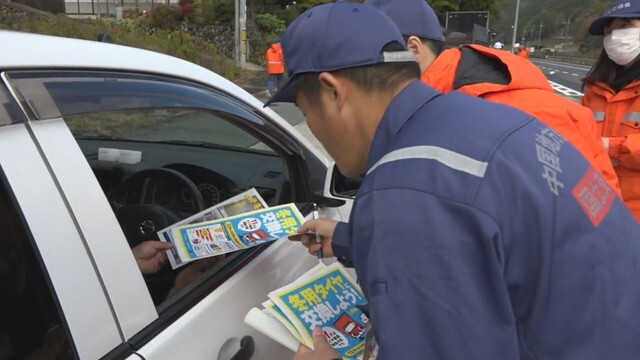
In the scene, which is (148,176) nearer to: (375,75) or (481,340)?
(375,75)

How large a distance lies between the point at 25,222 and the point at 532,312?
93cm

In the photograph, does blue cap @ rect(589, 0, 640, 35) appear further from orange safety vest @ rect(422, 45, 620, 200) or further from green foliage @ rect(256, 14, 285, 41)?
green foliage @ rect(256, 14, 285, 41)

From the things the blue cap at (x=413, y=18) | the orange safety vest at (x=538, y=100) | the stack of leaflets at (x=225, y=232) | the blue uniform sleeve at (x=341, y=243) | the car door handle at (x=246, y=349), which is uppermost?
the blue cap at (x=413, y=18)

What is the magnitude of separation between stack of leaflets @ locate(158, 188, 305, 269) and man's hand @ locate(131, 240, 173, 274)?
0.09ft

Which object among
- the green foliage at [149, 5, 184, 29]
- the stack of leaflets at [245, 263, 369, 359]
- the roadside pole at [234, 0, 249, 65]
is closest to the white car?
the stack of leaflets at [245, 263, 369, 359]

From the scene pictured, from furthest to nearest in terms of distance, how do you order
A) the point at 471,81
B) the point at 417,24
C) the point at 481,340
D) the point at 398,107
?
the point at 417,24
the point at 471,81
the point at 398,107
the point at 481,340

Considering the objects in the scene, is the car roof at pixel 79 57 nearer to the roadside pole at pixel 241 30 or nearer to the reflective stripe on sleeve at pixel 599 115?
the reflective stripe on sleeve at pixel 599 115

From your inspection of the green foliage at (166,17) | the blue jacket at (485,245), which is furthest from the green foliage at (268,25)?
the blue jacket at (485,245)

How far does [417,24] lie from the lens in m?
2.14

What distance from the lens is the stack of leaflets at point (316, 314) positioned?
4.37 feet

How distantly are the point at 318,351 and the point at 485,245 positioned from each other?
1.94 ft

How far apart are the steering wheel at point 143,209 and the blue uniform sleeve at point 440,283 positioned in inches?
46.4

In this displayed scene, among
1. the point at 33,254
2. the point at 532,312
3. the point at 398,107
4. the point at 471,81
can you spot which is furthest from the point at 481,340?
the point at 471,81

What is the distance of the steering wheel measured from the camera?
72.1 inches
